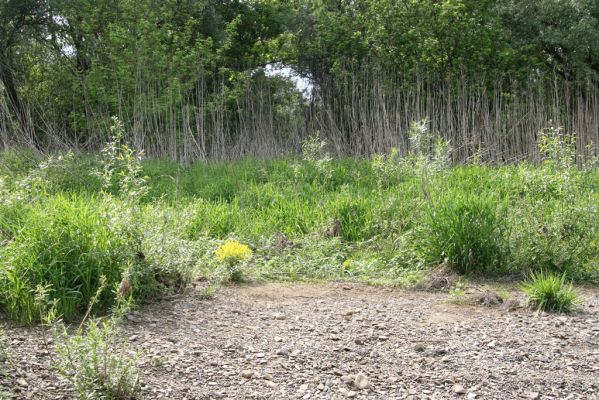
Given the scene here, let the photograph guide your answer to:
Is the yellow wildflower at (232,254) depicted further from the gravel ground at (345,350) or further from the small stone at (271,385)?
the small stone at (271,385)

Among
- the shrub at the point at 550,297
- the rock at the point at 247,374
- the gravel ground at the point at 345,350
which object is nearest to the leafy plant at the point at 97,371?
the gravel ground at the point at 345,350

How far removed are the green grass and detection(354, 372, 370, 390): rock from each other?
3.89 ft

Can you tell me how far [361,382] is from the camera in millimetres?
2557

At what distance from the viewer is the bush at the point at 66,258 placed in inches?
117

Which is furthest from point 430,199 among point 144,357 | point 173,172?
point 173,172

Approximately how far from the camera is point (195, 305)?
345cm

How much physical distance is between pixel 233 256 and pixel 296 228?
1.59m

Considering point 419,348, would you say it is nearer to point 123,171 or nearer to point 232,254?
point 232,254

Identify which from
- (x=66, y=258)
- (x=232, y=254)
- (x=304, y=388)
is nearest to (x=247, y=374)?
(x=304, y=388)

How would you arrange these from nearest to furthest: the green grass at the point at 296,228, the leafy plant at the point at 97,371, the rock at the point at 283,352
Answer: the leafy plant at the point at 97,371, the rock at the point at 283,352, the green grass at the point at 296,228

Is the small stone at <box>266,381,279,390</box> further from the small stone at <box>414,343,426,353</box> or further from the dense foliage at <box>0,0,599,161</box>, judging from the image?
the dense foliage at <box>0,0,599,161</box>

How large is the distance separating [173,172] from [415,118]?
3599 mm

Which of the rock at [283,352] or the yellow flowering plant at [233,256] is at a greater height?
the yellow flowering plant at [233,256]

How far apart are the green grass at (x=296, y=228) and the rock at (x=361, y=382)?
1186 mm
